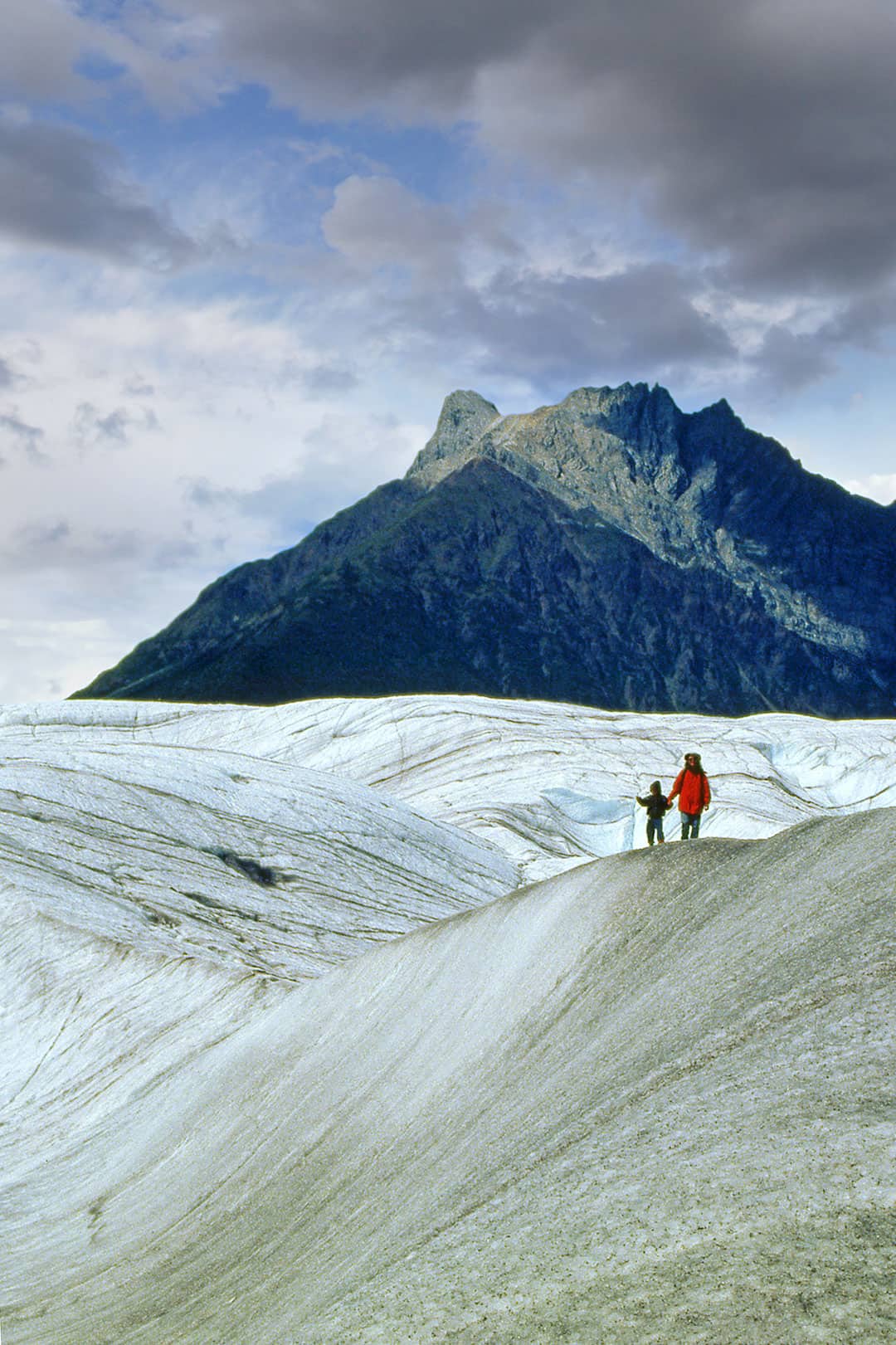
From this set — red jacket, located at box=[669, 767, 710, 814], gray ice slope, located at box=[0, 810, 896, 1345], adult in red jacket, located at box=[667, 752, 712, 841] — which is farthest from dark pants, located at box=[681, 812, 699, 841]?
gray ice slope, located at box=[0, 810, 896, 1345]

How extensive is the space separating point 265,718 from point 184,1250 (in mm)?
45600

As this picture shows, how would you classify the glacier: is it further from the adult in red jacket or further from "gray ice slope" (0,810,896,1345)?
the adult in red jacket

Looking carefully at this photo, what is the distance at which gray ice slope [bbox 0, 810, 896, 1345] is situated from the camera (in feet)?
16.1

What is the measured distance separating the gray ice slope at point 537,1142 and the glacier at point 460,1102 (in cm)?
3

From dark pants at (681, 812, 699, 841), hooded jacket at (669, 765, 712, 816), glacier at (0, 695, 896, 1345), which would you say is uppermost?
hooded jacket at (669, 765, 712, 816)

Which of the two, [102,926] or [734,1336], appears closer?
[734,1336]

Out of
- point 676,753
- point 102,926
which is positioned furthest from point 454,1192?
point 676,753

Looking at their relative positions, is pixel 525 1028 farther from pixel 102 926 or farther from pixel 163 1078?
pixel 102 926

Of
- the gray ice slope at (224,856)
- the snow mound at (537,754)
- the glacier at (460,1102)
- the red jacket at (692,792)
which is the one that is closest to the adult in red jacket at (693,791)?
the red jacket at (692,792)

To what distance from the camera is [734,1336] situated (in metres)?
4.26

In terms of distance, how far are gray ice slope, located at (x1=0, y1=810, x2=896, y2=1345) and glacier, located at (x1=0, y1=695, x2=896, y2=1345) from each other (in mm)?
26

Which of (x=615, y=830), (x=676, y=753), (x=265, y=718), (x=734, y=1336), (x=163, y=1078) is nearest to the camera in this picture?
(x=734, y=1336)

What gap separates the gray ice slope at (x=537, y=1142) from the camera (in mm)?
4910

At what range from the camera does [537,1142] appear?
24.1 feet
